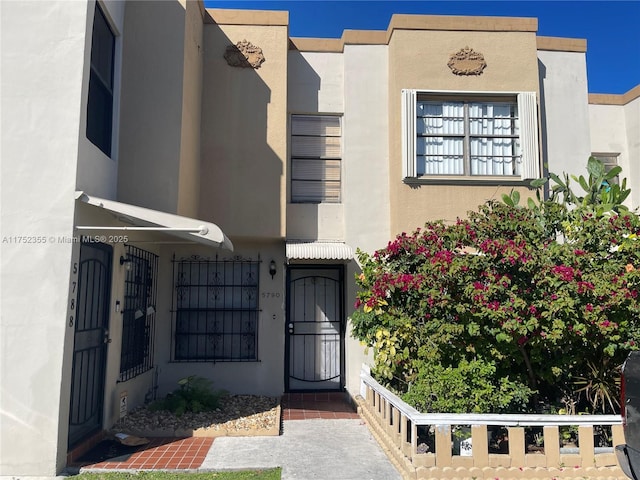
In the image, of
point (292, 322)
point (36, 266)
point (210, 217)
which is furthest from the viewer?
point (292, 322)

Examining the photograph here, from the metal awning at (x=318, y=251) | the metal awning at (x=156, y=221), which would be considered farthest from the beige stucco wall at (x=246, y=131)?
the metal awning at (x=156, y=221)

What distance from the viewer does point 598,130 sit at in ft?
46.3

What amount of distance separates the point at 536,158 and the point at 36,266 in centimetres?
985

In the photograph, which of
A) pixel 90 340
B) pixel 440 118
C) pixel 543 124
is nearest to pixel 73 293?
pixel 90 340

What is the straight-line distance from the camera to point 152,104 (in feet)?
30.2

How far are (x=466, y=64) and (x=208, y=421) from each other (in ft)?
30.0

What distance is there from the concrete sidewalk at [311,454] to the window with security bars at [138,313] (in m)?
2.51

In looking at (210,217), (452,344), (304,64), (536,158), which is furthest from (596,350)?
(304,64)

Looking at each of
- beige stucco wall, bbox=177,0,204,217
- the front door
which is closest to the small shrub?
the front door

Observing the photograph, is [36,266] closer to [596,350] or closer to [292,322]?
[292,322]

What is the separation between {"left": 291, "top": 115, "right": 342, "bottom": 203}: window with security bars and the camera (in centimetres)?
1166

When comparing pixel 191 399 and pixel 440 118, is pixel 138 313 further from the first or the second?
pixel 440 118

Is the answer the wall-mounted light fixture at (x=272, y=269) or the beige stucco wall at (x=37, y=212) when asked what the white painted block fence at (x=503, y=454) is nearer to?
the beige stucco wall at (x=37, y=212)

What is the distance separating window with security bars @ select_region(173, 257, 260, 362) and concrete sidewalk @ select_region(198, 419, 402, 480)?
279cm
